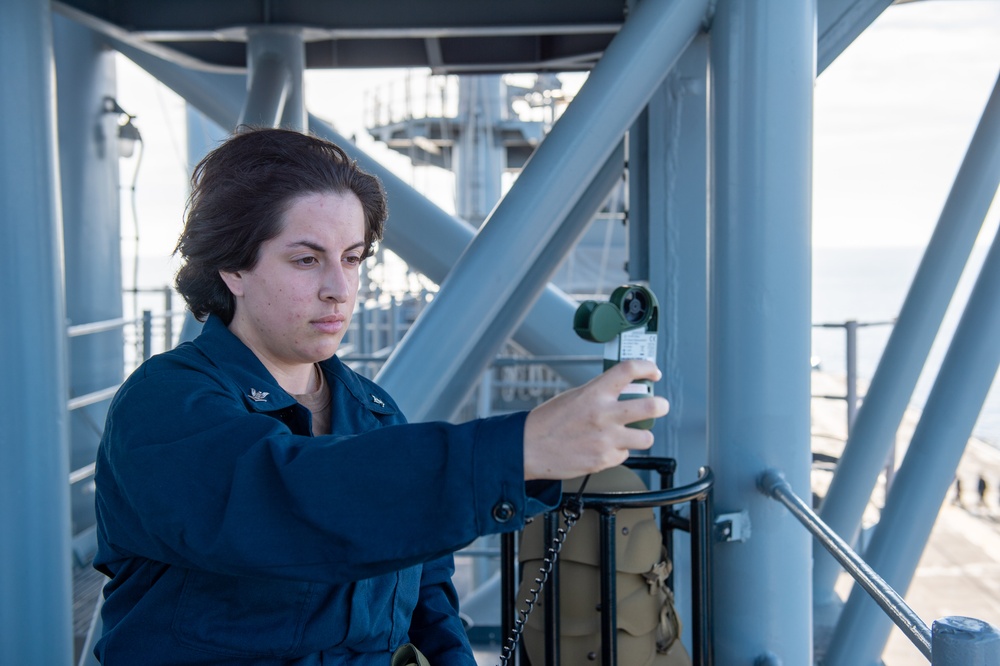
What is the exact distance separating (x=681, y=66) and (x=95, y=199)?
14.0ft

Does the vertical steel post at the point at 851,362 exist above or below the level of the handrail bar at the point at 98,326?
below

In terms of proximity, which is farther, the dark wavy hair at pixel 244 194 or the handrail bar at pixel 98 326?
the handrail bar at pixel 98 326

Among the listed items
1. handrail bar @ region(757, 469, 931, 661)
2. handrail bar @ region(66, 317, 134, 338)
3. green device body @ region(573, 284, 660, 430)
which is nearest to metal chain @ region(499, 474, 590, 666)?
green device body @ region(573, 284, 660, 430)

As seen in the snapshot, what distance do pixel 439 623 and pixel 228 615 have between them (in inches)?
22.7

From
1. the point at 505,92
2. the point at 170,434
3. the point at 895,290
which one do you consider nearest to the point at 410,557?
the point at 170,434

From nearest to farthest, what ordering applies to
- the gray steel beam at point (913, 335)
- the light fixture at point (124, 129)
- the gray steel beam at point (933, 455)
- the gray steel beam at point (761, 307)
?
the gray steel beam at point (761, 307) < the gray steel beam at point (933, 455) < the gray steel beam at point (913, 335) < the light fixture at point (124, 129)

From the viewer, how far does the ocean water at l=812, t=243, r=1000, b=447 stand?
125 feet

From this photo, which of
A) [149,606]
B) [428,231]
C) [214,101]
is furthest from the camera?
[214,101]

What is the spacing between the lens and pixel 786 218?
2.37 meters

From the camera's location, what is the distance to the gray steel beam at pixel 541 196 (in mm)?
2555

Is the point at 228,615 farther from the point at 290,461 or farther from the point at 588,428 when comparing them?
the point at 588,428

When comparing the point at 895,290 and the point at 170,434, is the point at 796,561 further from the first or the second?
the point at 895,290

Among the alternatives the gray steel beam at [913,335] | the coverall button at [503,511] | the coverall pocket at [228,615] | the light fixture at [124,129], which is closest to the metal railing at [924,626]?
the coverall button at [503,511]

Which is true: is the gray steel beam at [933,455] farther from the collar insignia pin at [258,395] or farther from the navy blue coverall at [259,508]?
the collar insignia pin at [258,395]
